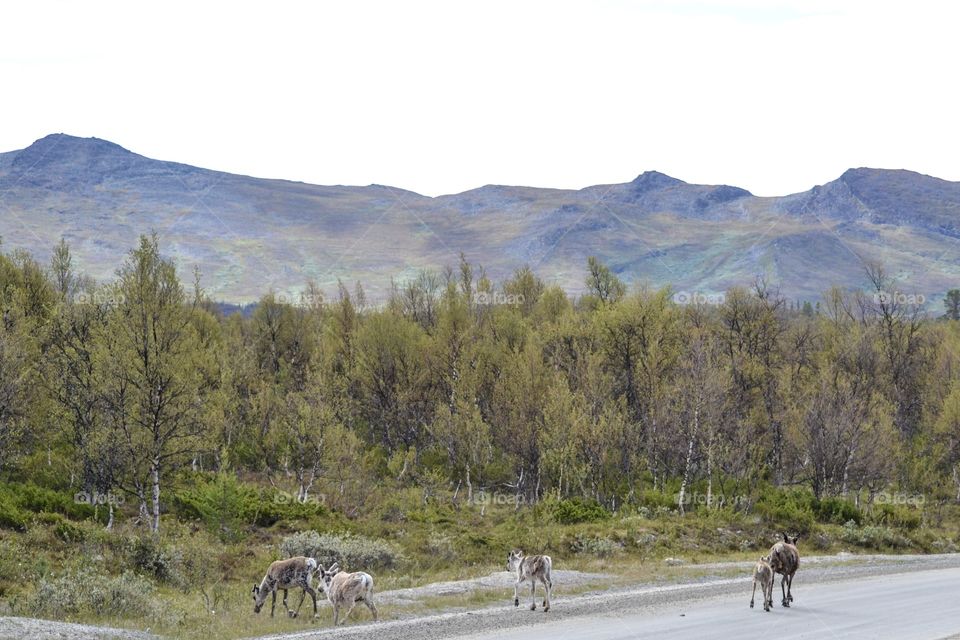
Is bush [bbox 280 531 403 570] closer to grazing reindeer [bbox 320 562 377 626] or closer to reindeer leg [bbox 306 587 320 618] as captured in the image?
reindeer leg [bbox 306 587 320 618]

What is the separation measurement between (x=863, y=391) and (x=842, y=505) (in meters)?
24.4

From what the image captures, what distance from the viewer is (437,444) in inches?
2650

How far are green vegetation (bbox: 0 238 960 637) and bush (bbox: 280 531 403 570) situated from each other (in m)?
0.10

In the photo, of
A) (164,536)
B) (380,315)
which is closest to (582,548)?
(164,536)

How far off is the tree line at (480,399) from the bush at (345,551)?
9149 millimetres

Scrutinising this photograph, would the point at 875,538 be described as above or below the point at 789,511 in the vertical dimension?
below

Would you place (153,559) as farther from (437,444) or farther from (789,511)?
(437,444)

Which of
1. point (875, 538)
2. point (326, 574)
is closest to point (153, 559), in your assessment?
point (326, 574)

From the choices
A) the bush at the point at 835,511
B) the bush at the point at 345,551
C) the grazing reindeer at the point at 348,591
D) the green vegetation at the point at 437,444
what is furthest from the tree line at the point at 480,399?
the grazing reindeer at the point at 348,591

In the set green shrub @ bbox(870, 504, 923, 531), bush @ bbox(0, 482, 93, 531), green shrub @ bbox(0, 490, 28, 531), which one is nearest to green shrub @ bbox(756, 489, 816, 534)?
green shrub @ bbox(870, 504, 923, 531)

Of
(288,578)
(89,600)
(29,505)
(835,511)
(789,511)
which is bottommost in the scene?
(835,511)

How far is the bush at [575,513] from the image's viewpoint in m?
43.4

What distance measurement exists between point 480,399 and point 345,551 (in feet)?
115

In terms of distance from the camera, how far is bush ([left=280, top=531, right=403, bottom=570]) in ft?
102
